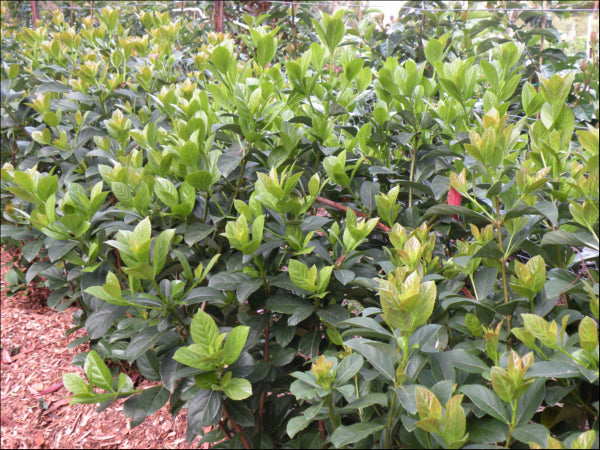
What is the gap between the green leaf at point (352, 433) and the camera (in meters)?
1.02

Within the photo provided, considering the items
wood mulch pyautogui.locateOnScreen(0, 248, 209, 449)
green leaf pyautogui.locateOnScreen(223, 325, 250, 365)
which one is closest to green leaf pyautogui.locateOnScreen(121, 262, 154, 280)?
green leaf pyautogui.locateOnScreen(223, 325, 250, 365)

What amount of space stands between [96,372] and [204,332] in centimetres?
39

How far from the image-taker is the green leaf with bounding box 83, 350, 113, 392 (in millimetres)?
1352

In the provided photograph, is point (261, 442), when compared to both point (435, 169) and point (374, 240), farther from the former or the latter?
point (435, 169)

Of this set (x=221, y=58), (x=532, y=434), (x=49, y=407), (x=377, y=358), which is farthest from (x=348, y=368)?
(x=49, y=407)

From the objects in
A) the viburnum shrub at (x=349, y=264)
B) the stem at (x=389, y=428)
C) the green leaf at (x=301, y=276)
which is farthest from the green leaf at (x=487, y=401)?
the green leaf at (x=301, y=276)

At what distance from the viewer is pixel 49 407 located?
2861 millimetres

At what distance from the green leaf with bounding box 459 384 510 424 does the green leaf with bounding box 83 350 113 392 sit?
901mm

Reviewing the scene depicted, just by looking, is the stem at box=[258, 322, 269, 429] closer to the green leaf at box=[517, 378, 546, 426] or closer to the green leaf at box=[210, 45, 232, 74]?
the green leaf at box=[517, 378, 546, 426]

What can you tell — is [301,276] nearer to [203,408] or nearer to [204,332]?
[204,332]

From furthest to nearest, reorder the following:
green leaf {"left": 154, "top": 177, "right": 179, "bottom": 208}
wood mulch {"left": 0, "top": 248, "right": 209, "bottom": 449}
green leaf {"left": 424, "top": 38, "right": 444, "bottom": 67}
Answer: wood mulch {"left": 0, "top": 248, "right": 209, "bottom": 449}, green leaf {"left": 424, "top": 38, "right": 444, "bottom": 67}, green leaf {"left": 154, "top": 177, "right": 179, "bottom": 208}

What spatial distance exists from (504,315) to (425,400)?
1.23ft

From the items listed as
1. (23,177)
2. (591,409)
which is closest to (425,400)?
(591,409)

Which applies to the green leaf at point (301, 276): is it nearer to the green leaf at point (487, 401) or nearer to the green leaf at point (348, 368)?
the green leaf at point (348, 368)
